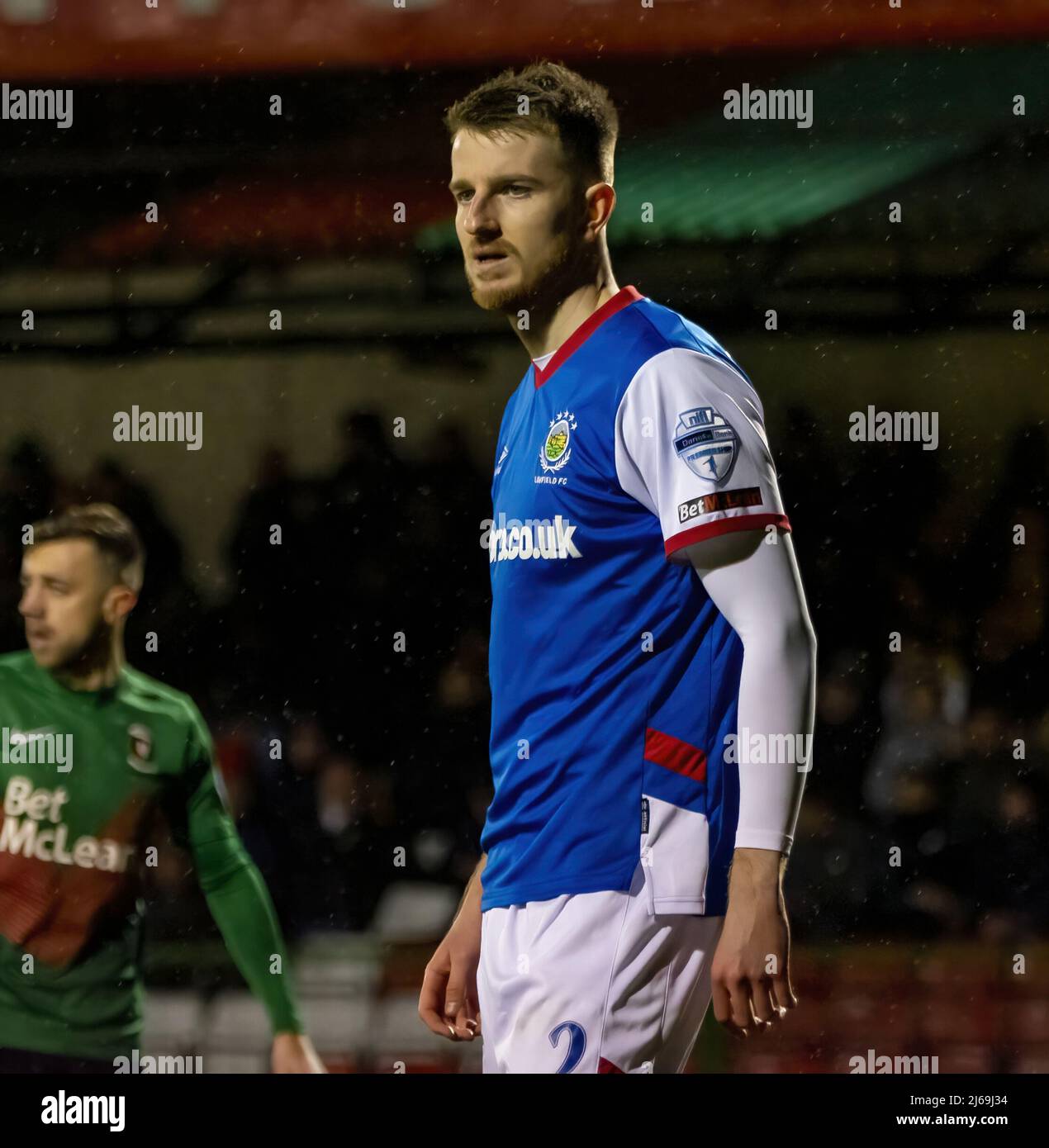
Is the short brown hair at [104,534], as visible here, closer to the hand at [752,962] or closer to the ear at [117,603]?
the ear at [117,603]

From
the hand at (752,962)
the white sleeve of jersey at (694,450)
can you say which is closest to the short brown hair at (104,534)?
the white sleeve of jersey at (694,450)

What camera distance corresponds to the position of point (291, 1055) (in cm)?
262

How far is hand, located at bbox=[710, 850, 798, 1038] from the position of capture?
1.76 meters

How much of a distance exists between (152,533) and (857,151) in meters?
1.62

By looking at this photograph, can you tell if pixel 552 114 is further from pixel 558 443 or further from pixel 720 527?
pixel 720 527

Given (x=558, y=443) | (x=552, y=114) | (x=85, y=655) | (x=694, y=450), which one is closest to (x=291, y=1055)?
(x=85, y=655)

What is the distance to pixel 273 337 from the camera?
3232 mm

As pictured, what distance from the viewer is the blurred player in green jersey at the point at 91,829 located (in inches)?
100

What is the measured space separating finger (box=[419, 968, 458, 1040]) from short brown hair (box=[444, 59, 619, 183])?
1.18 m

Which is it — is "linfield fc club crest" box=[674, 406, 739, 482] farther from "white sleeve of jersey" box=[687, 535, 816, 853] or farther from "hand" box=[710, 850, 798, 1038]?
"hand" box=[710, 850, 798, 1038]

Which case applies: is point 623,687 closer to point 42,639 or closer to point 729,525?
point 729,525
